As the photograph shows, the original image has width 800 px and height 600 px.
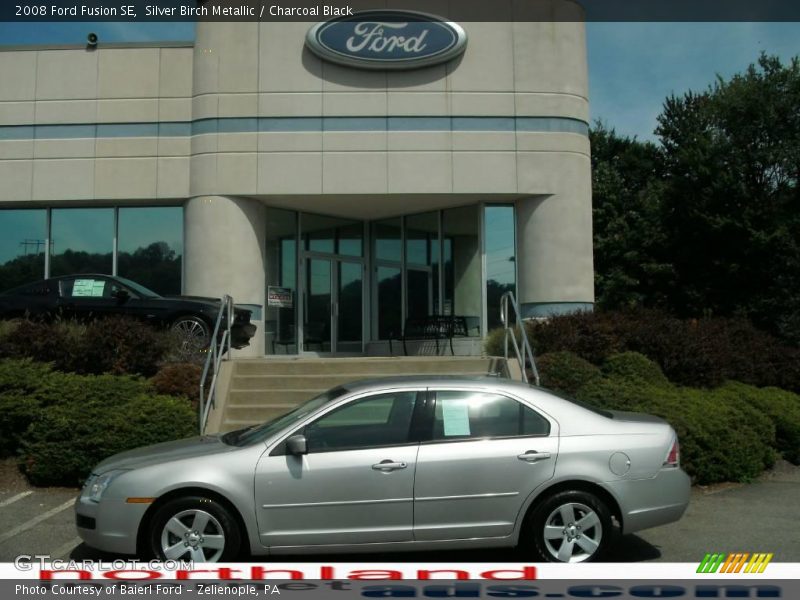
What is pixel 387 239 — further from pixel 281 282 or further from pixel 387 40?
pixel 387 40

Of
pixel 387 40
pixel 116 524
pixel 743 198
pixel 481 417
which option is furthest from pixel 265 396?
pixel 743 198

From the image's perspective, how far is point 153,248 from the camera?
668 inches

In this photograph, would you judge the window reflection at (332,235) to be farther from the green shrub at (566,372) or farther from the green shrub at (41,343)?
the green shrub at (566,372)

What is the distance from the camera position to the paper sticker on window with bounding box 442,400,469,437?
20.3 ft

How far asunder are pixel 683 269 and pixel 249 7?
13693 mm

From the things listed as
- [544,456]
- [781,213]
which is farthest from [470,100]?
[544,456]

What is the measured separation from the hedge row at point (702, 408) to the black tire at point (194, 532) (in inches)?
229

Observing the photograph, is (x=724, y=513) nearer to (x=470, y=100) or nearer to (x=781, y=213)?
(x=470, y=100)

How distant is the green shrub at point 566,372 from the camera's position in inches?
432

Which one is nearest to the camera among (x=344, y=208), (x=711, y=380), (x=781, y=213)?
(x=711, y=380)

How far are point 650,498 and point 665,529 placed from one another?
163 cm

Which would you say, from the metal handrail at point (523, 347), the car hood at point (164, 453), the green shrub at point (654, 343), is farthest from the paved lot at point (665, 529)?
the green shrub at point (654, 343)

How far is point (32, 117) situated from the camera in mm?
16938

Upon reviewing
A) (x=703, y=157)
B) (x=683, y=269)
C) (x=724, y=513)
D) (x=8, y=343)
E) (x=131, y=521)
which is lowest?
(x=724, y=513)
